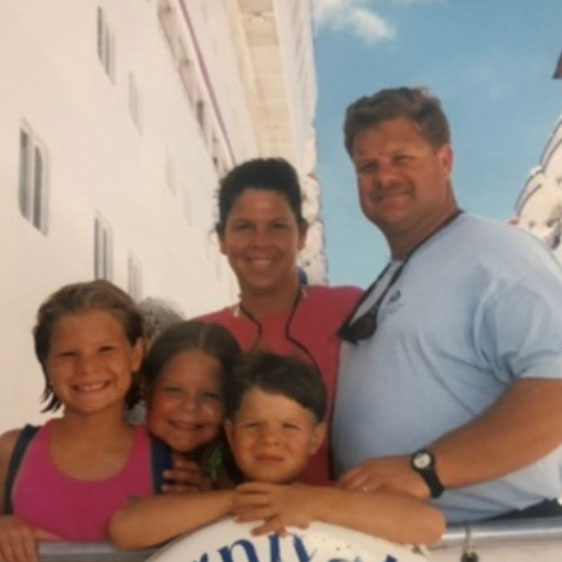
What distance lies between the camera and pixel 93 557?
4.70 ft

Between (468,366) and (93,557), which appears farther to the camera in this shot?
(468,366)

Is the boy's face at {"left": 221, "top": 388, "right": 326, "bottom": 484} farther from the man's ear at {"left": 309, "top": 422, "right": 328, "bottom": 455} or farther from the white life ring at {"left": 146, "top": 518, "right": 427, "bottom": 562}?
the white life ring at {"left": 146, "top": 518, "right": 427, "bottom": 562}

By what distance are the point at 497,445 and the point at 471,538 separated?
15 centimetres

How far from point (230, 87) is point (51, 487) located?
951 centimetres

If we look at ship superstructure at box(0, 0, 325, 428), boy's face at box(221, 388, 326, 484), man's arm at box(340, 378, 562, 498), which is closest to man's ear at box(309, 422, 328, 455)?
boy's face at box(221, 388, 326, 484)

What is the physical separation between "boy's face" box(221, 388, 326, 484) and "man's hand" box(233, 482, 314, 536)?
0.60ft

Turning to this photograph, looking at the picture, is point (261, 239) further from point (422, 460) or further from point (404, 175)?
point (422, 460)

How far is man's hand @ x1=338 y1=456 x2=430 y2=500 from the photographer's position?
146 cm

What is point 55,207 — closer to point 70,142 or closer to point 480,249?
point 70,142

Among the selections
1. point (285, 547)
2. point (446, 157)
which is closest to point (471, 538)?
point (285, 547)

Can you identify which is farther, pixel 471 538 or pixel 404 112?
pixel 404 112

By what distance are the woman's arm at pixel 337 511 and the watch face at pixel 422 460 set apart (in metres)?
0.12

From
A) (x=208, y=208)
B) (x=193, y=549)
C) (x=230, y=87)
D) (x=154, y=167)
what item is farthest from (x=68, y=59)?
(x=230, y=87)

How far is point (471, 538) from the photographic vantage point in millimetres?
1419
